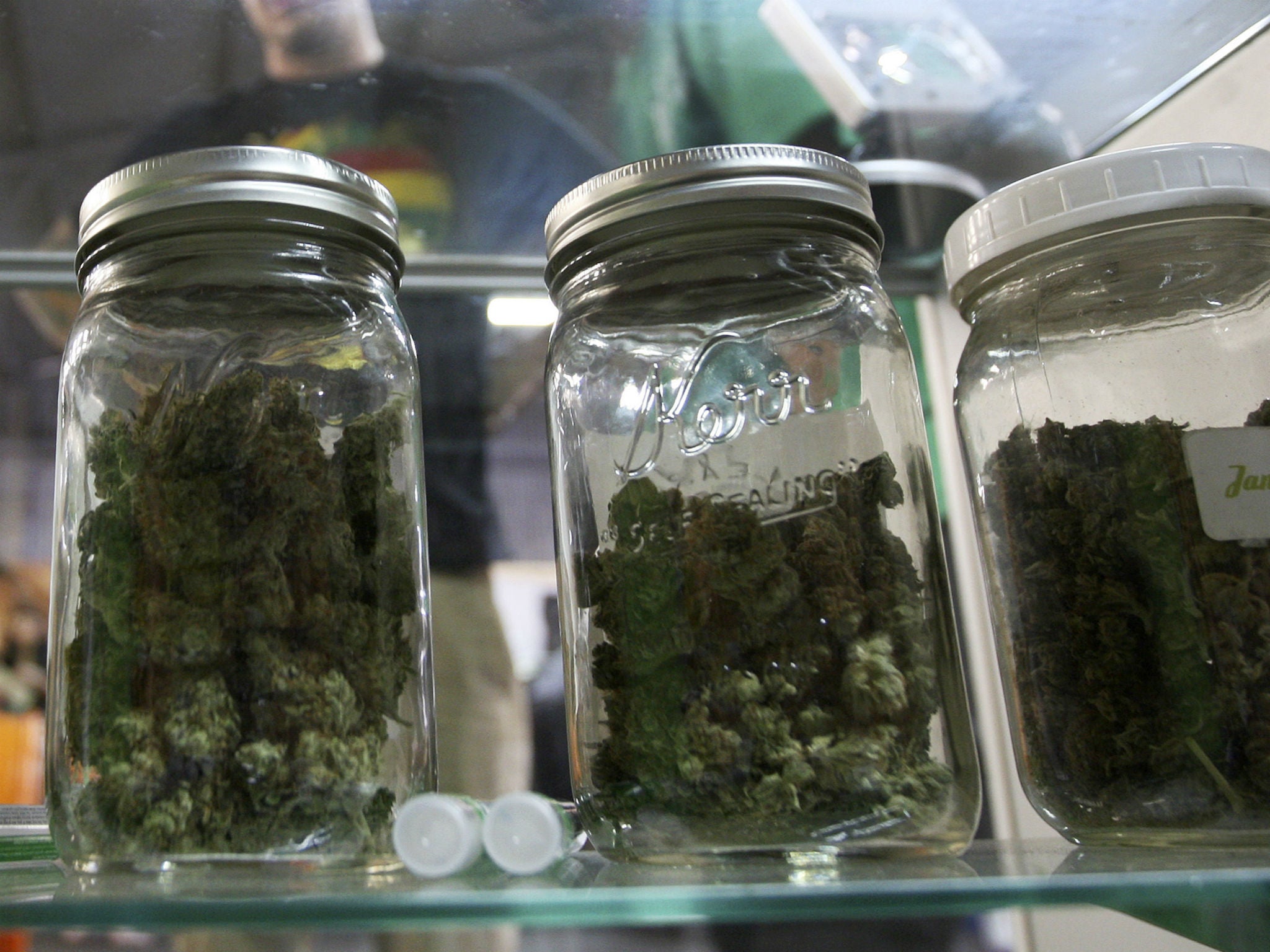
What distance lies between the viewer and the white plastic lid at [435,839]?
367mm

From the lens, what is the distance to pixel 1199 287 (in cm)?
49

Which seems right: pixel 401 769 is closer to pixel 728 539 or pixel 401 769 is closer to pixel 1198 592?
pixel 728 539

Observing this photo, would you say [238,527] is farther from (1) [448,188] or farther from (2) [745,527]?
(1) [448,188]

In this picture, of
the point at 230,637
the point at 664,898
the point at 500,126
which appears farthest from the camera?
the point at 500,126

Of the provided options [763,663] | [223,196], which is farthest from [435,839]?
[223,196]

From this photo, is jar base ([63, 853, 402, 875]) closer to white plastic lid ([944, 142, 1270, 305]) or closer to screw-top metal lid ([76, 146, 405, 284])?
screw-top metal lid ([76, 146, 405, 284])

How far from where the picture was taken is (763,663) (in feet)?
1.37

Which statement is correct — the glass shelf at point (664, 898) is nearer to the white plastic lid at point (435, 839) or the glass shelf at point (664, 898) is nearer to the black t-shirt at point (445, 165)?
the white plastic lid at point (435, 839)

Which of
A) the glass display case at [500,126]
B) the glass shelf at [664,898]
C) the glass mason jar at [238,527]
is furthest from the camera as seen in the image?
the glass display case at [500,126]

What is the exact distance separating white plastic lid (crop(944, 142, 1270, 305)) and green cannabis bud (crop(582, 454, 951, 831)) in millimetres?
137

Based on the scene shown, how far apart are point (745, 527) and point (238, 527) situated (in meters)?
0.20

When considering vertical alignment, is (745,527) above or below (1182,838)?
above

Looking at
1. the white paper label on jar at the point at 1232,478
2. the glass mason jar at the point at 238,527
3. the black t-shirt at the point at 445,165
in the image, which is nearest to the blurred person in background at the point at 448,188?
the black t-shirt at the point at 445,165

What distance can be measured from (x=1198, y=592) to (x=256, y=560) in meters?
0.37
